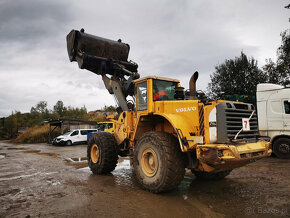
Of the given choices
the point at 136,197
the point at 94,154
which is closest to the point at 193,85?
the point at 136,197

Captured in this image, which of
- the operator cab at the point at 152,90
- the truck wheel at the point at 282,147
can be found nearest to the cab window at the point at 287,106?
the truck wheel at the point at 282,147

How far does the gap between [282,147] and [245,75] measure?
13222 millimetres

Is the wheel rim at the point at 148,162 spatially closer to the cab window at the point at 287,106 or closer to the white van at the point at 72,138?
the cab window at the point at 287,106

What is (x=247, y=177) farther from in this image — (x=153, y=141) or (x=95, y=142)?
(x=95, y=142)

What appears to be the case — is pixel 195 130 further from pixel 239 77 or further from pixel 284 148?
pixel 239 77

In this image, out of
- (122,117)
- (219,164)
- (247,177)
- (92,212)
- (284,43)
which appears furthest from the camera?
(284,43)

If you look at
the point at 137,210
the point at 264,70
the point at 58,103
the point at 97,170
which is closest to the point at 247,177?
the point at 137,210

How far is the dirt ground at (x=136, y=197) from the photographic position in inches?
145

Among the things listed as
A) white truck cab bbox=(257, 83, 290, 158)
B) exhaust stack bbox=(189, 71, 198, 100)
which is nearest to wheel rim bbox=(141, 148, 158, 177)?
exhaust stack bbox=(189, 71, 198, 100)

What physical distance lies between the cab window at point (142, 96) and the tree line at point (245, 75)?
Answer: 15.0 meters

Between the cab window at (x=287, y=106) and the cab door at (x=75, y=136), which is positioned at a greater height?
the cab window at (x=287, y=106)

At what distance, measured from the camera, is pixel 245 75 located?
2119 cm

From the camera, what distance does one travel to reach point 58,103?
57938mm

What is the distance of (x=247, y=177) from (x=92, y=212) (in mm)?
4447
